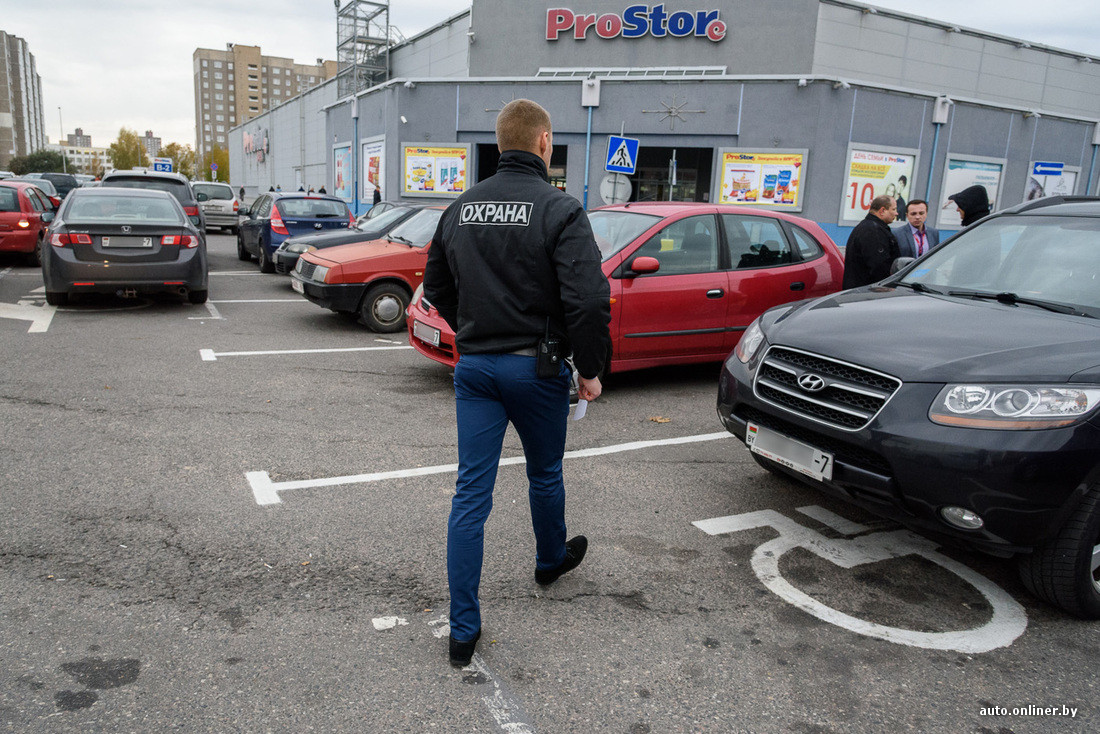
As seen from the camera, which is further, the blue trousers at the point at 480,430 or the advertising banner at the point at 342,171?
the advertising banner at the point at 342,171

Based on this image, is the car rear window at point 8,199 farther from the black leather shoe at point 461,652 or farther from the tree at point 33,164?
the tree at point 33,164

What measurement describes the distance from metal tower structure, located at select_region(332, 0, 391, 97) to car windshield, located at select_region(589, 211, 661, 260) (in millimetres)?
29096

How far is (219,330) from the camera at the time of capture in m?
8.79

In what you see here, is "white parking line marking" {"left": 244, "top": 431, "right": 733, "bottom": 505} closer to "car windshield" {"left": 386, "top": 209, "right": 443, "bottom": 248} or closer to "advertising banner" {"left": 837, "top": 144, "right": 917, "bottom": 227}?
"car windshield" {"left": 386, "top": 209, "right": 443, "bottom": 248}

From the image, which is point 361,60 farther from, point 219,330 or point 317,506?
point 317,506

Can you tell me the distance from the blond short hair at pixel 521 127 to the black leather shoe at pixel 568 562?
5.49 feet

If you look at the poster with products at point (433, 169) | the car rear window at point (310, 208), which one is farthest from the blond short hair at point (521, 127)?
the poster with products at point (433, 169)

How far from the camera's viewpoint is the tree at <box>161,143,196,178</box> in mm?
107688

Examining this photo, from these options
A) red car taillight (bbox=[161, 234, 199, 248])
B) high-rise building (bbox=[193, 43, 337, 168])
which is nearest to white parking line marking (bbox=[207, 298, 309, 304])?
red car taillight (bbox=[161, 234, 199, 248])

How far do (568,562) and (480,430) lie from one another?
90 cm

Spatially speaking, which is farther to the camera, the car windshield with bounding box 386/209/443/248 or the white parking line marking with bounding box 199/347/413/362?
the car windshield with bounding box 386/209/443/248

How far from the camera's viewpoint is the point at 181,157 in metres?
109

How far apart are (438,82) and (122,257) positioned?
549 inches

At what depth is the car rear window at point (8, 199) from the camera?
1371 cm
